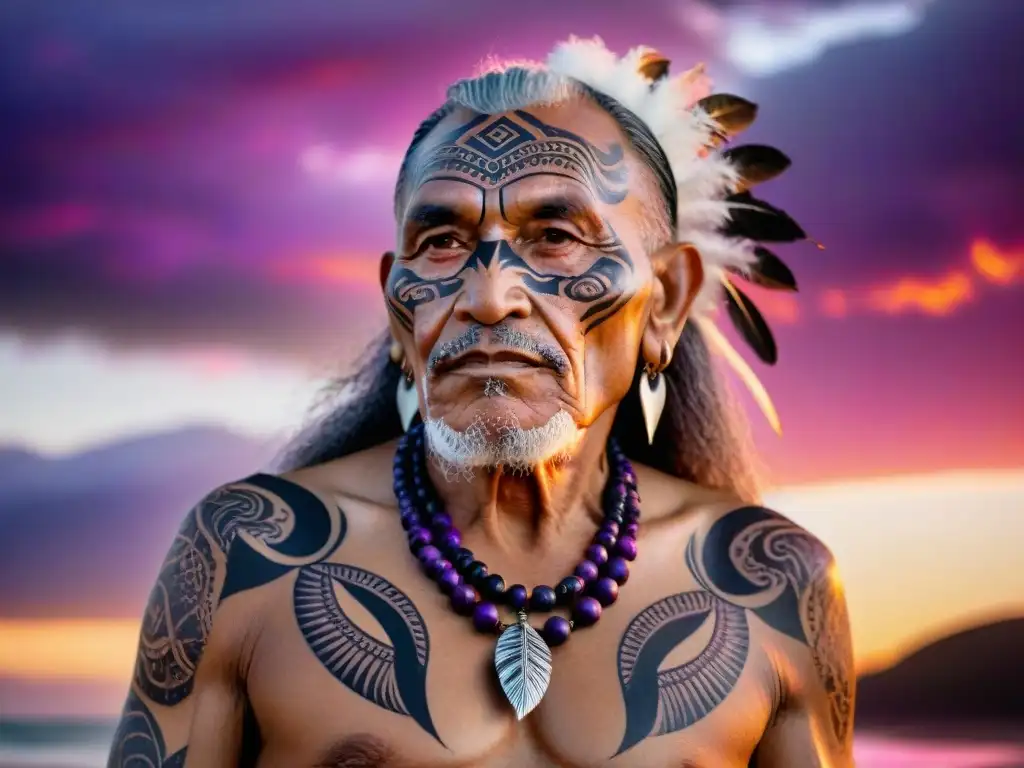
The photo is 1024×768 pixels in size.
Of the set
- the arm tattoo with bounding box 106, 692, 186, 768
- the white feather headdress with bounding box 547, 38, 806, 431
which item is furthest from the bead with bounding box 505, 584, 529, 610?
the white feather headdress with bounding box 547, 38, 806, 431

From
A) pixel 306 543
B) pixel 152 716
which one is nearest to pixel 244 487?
pixel 306 543

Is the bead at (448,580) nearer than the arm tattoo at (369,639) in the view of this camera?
No

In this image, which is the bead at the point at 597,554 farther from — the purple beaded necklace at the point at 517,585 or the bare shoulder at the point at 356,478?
the bare shoulder at the point at 356,478

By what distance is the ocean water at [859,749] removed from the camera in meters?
3.19

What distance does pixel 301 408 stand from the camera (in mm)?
2939

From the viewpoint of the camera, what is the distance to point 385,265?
2510mm

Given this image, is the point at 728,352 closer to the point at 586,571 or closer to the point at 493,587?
the point at 586,571

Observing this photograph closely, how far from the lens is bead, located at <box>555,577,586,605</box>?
2207 millimetres

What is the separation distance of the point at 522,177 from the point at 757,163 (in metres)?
0.87

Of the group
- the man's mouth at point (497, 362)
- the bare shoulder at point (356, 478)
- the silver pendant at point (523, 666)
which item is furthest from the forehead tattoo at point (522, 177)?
the silver pendant at point (523, 666)

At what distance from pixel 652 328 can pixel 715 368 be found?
19.5 inches

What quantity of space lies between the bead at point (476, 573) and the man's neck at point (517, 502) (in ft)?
0.38

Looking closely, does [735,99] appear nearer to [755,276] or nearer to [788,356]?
[755,276]

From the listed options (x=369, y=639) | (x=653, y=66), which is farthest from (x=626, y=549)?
(x=653, y=66)
